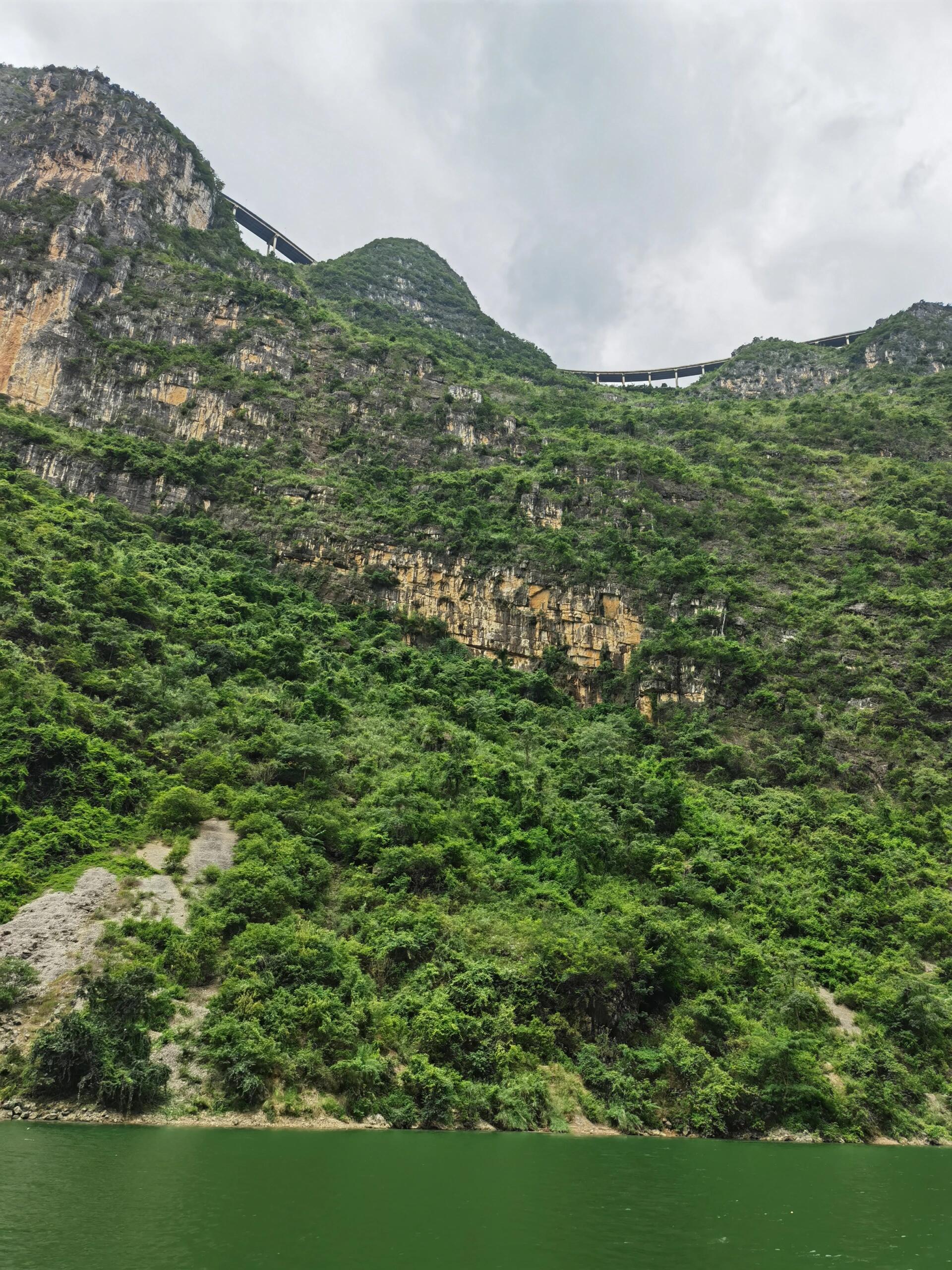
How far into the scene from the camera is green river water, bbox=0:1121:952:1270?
10555 mm

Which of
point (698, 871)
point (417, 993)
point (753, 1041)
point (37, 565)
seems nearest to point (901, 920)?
point (698, 871)

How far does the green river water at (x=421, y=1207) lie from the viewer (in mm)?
10555

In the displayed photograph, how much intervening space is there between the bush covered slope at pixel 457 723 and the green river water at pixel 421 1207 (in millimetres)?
4724

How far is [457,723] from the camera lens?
143ft

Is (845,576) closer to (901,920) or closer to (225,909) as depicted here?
(901,920)

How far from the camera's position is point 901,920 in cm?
3353

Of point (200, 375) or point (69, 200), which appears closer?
point (200, 375)

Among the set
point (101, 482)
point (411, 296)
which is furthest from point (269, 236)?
point (101, 482)

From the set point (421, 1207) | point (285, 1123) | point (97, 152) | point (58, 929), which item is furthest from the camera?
point (97, 152)

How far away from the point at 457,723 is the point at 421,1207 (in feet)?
101

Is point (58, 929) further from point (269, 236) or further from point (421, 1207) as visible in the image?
point (269, 236)

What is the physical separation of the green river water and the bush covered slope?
15.5ft

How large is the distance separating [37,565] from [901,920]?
3892 cm

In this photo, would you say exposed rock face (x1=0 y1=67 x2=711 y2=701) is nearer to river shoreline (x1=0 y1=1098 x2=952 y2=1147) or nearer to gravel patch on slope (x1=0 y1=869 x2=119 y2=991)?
river shoreline (x1=0 y1=1098 x2=952 y2=1147)
